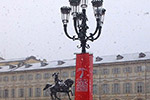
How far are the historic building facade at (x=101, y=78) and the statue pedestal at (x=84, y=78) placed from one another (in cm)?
3708

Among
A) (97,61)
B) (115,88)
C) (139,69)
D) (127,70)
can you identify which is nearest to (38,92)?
(97,61)

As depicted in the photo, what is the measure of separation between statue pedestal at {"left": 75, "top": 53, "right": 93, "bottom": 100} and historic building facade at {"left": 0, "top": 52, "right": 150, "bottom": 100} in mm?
37082

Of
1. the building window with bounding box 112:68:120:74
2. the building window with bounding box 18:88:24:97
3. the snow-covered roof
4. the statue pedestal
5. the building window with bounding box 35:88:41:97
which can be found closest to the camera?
the statue pedestal

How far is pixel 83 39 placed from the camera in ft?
48.5

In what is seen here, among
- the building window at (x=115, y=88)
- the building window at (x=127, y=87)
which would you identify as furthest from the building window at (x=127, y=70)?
the building window at (x=115, y=88)

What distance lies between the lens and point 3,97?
63.2 metres

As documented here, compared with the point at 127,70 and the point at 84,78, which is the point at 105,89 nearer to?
the point at 127,70

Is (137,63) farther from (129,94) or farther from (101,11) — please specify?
(101,11)

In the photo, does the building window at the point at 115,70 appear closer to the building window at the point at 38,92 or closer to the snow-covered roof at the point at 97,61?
the snow-covered roof at the point at 97,61

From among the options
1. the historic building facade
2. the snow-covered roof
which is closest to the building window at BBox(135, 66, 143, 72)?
the historic building facade

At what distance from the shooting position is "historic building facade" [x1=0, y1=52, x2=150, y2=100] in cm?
5094

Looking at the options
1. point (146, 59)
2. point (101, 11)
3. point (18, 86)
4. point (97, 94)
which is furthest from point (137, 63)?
point (101, 11)

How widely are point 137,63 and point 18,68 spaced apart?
22447 millimetres

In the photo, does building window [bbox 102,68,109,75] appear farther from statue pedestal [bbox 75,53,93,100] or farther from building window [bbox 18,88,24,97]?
statue pedestal [bbox 75,53,93,100]
